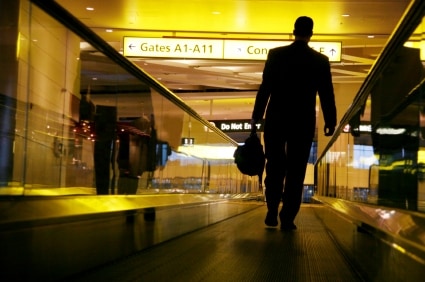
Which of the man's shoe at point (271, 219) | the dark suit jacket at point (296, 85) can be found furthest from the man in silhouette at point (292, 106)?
the man's shoe at point (271, 219)

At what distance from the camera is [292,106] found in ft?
19.8

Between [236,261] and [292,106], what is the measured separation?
6.95 feet

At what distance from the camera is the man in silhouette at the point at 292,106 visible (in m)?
6.04

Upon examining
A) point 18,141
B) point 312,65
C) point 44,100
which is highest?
point 312,65

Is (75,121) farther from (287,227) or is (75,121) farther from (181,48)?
(181,48)

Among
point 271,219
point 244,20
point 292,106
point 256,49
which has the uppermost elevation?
point 244,20

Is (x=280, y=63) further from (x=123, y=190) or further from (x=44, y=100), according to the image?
(x=44, y=100)

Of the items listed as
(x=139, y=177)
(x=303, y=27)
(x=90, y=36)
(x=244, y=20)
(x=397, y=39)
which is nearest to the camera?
(x=397, y=39)

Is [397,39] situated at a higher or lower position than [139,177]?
higher

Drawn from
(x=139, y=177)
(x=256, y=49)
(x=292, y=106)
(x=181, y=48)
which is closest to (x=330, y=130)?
(x=292, y=106)

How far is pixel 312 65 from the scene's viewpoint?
6.06m

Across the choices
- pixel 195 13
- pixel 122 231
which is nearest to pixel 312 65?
pixel 122 231

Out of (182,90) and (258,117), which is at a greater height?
(182,90)

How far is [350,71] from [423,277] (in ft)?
63.3
